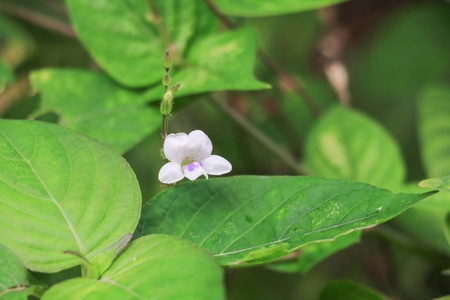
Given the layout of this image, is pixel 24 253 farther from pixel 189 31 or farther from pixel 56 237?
pixel 189 31

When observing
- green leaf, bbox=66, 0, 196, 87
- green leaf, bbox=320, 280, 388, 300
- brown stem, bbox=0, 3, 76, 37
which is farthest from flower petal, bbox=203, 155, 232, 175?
brown stem, bbox=0, 3, 76, 37

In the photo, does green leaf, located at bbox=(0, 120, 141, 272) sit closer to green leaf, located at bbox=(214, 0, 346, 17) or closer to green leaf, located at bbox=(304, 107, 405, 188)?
green leaf, located at bbox=(214, 0, 346, 17)

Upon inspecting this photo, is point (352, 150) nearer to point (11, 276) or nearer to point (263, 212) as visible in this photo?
point (263, 212)

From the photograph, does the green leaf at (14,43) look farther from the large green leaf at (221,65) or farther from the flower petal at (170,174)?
the flower petal at (170,174)

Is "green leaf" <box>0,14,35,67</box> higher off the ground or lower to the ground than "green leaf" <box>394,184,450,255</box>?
higher

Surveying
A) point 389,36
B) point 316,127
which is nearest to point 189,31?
point 316,127

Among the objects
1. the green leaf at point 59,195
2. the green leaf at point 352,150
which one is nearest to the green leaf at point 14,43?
the green leaf at point 352,150

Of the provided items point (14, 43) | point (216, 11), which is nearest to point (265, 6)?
point (216, 11)
